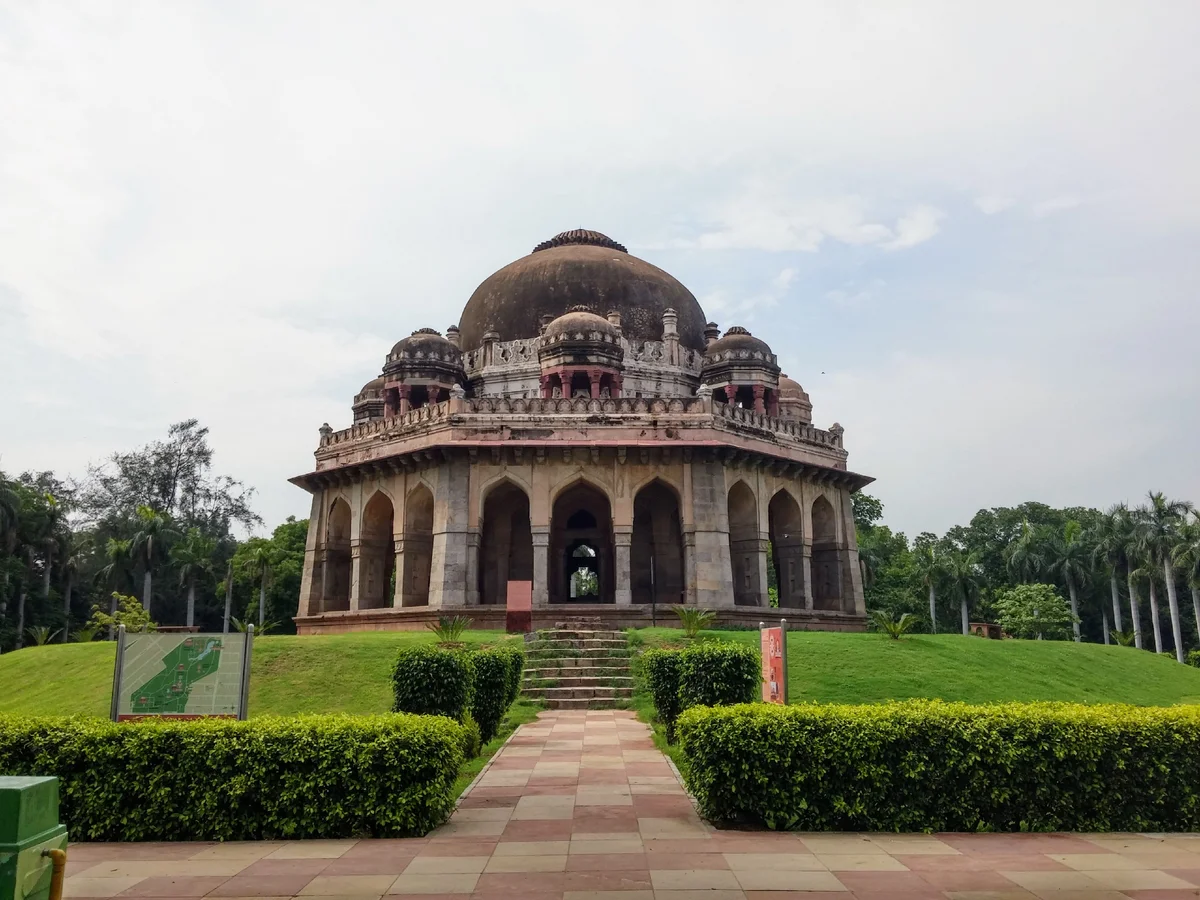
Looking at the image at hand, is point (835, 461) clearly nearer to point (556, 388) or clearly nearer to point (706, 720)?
point (556, 388)

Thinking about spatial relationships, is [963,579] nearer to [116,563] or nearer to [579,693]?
[579,693]

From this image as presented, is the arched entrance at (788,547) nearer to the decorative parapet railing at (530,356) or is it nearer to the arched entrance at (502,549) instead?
the decorative parapet railing at (530,356)

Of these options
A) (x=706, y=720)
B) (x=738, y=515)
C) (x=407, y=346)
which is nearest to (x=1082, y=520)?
(x=738, y=515)

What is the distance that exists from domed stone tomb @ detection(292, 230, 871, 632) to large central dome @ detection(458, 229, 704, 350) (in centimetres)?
7

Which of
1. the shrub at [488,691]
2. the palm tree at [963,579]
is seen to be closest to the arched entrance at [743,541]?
the shrub at [488,691]

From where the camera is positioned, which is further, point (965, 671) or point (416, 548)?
point (416, 548)

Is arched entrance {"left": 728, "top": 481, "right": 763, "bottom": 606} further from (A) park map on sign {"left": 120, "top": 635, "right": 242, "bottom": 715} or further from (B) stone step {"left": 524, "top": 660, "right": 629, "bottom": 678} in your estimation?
(A) park map on sign {"left": 120, "top": 635, "right": 242, "bottom": 715}

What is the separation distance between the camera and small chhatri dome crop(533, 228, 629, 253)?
106 feet

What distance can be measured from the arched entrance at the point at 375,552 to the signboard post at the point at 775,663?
18013 millimetres

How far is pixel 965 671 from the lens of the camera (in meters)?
14.1

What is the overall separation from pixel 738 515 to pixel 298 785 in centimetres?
1892

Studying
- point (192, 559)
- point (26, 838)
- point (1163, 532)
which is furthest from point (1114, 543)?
point (26, 838)

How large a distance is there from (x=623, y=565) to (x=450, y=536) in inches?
174

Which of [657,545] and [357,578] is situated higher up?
[657,545]
